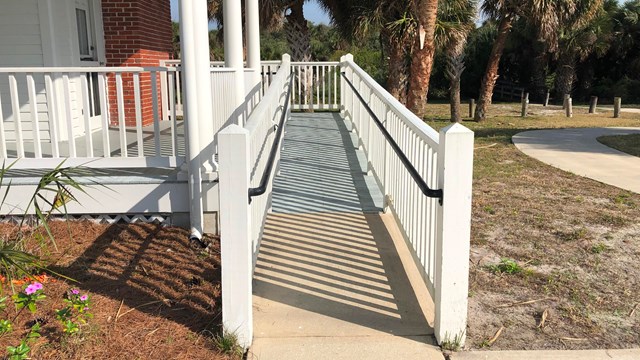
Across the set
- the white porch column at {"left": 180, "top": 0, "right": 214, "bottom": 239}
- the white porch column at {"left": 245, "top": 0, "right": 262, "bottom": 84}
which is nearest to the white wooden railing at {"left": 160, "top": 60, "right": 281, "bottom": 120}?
the white porch column at {"left": 180, "top": 0, "right": 214, "bottom": 239}

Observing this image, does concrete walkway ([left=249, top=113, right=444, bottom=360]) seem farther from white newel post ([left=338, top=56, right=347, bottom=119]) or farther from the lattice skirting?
white newel post ([left=338, top=56, right=347, bottom=119])

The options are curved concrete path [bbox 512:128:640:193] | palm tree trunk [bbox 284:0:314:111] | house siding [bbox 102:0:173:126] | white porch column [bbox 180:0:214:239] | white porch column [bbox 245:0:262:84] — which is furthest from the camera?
palm tree trunk [bbox 284:0:314:111]

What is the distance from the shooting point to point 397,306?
412cm

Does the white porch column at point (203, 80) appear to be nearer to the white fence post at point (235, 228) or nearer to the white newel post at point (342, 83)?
the white fence post at point (235, 228)

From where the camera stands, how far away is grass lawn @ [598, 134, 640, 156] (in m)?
11.5

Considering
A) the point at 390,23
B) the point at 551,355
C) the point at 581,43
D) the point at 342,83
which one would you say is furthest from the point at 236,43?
the point at 581,43

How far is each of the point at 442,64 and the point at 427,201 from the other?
36.8 metres

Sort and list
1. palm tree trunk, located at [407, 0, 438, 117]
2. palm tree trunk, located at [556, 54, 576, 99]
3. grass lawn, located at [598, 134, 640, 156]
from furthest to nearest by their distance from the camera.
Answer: palm tree trunk, located at [556, 54, 576, 99]
palm tree trunk, located at [407, 0, 438, 117]
grass lawn, located at [598, 134, 640, 156]

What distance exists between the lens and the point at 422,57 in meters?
13.6

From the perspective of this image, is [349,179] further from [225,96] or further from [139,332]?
[139,332]

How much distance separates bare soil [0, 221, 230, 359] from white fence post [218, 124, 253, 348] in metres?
0.27

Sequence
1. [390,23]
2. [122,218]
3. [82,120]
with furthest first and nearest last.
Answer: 1. [390,23]
2. [82,120]
3. [122,218]

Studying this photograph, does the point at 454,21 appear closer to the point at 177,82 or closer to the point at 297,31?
the point at 297,31

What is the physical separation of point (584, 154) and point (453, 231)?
28.5 feet
